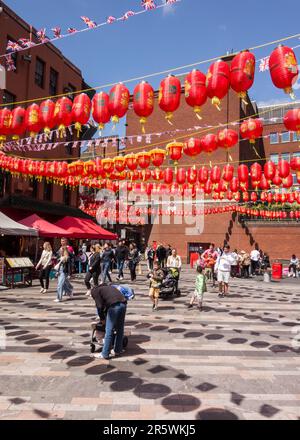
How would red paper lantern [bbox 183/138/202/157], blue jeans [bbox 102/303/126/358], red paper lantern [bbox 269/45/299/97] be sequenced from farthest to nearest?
red paper lantern [bbox 183/138/202/157] < red paper lantern [bbox 269/45/299/97] < blue jeans [bbox 102/303/126/358]

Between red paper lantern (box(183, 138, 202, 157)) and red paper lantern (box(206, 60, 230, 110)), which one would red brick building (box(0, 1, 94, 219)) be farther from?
red paper lantern (box(206, 60, 230, 110))

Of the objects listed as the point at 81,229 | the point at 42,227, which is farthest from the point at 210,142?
the point at 81,229

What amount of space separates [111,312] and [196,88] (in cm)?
535

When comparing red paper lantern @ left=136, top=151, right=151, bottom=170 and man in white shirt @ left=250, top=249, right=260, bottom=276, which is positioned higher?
red paper lantern @ left=136, top=151, right=151, bottom=170

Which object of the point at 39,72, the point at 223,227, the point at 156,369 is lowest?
the point at 156,369

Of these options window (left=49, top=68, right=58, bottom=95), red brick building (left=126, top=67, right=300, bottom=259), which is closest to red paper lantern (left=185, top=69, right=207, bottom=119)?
window (left=49, top=68, right=58, bottom=95)

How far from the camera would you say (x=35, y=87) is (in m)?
22.4

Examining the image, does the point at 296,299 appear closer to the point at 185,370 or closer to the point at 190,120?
the point at 185,370

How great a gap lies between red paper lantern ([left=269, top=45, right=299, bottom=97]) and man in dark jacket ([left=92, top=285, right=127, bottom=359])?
5204 mm

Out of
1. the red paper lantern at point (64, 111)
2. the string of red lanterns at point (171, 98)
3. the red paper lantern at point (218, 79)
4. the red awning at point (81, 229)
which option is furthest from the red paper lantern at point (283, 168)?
the red awning at point (81, 229)

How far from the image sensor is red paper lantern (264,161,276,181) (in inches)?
630

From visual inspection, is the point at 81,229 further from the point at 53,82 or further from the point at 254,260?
the point at 254,260

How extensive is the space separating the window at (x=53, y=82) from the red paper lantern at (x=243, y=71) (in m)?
19.6

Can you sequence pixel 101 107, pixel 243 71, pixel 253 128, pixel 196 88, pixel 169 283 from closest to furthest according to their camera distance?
1. pixel 243 71
2. pixel 196 88
3. pixel 101 107
4. pixel 253 128
5. pixel 169 283
